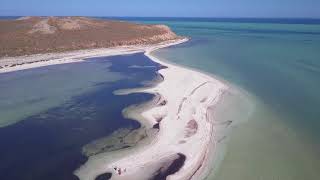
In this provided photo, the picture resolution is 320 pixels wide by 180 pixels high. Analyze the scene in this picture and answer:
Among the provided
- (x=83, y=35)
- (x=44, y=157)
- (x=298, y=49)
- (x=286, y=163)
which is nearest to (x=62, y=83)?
(x=44, y=157)

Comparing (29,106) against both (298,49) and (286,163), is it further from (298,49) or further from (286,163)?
(298,49)

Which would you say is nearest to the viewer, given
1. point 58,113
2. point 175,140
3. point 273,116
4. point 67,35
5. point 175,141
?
point 175,141

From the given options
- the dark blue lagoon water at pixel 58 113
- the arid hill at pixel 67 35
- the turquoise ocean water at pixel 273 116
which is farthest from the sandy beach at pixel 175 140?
the arid hill at pixel 67 35

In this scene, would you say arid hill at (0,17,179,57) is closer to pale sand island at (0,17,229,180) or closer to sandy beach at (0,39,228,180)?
pale sand island at (0,17,229,180)

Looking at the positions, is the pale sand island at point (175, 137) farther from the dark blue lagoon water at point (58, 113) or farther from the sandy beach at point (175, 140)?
the dark blue lagoon water at point (58, 113)

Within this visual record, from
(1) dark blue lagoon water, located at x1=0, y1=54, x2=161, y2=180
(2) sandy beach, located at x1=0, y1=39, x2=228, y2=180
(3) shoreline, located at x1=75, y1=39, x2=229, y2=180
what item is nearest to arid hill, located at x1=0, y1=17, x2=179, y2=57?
(1) dark blue lagoon water, located at x1=0, y1=54, x2=161, y2=180

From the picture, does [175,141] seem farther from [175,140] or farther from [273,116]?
[273,116]

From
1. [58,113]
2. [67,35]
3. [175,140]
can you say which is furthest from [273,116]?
[67,35]
